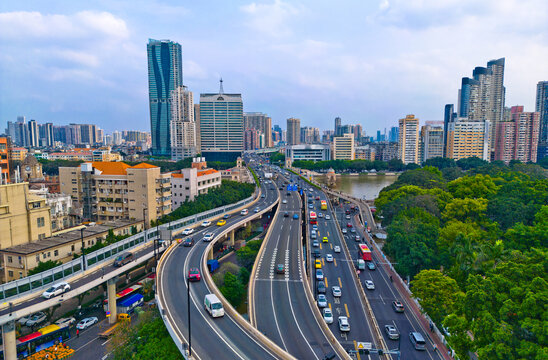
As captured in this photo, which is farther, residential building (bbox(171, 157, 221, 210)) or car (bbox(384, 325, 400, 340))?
residential building (bbox(171, 157, 221, 210))

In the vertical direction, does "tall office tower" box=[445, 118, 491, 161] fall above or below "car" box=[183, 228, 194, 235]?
above

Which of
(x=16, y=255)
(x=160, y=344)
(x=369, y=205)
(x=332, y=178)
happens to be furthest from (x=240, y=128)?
(x=160, y=344)

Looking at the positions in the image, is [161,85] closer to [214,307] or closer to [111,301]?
[111,301]

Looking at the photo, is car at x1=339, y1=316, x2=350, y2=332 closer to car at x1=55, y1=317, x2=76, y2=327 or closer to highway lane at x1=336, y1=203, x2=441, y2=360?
highway lane at x1=336, y1=203, x2=441, y2=360

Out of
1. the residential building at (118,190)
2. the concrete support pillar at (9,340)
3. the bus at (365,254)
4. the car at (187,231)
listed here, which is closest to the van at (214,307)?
the concrete support pillar at (9,340)

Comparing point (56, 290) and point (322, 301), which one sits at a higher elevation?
point (56, 290)

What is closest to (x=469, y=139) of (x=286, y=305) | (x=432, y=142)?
(x=432, y=142)

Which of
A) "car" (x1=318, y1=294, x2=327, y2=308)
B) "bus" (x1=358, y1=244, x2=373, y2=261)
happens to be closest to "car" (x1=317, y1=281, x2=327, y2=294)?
"car" (x1=318, y1=294, x2=327, y2=308)

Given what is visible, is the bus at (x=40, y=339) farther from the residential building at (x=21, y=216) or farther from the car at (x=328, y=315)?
the car at (x=328, y=315)
